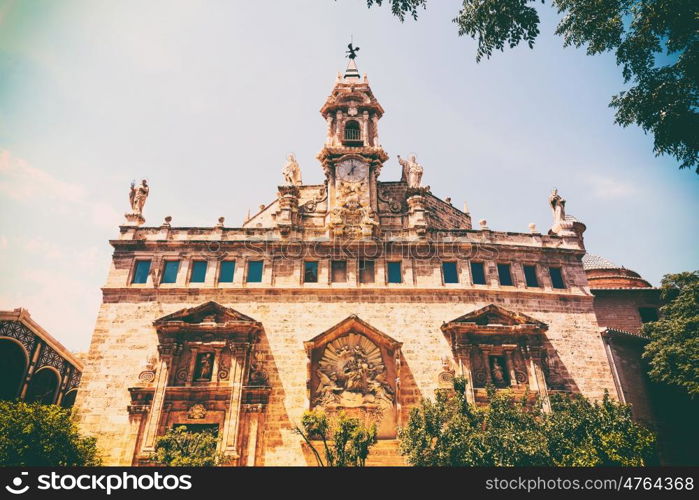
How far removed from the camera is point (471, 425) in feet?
49.4

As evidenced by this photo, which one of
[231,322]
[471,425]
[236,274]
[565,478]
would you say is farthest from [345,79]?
[565,478]

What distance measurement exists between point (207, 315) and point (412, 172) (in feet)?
48.3

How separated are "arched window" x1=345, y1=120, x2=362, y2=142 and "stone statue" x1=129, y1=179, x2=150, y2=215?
12911mm

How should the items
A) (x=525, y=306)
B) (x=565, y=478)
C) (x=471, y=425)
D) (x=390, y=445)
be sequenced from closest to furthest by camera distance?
(x=565, y=478), (x=471, y=425), (x=390, y=445), (x=525, y=306)

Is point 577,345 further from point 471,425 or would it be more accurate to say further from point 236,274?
point 236,274

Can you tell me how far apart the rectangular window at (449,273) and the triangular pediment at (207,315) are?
33.7 ft

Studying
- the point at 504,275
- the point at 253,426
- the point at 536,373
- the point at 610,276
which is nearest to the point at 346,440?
the point at 253,426

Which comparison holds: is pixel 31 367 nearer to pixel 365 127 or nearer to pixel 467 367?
pixel 467 367

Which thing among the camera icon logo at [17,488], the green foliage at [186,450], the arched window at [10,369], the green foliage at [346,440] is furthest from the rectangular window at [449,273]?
the arched window at [10,369]

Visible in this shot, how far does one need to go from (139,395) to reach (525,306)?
63.5 feet

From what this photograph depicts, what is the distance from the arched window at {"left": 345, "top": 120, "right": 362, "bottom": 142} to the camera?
27.3 meters

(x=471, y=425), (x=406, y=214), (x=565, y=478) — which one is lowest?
(x=565, y=478)

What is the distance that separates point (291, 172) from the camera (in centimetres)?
2569

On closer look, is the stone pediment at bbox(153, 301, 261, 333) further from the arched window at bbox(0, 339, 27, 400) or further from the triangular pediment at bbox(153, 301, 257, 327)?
the arched window at bbox(0, 339, 27, 400)
